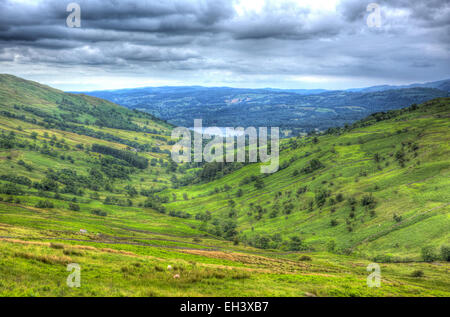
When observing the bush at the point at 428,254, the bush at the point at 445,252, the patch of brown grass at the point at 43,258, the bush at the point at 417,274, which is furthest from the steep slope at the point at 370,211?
the patch of brown grass at the point at 43,258

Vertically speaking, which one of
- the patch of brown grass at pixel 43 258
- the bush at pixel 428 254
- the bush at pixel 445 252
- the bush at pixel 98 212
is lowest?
the bush at pixel 98 212

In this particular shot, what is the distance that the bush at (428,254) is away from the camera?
89.7m

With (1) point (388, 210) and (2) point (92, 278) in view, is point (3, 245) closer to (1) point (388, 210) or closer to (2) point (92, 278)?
(2) point (92, 278)

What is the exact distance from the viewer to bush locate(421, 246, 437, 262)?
89.7 meters

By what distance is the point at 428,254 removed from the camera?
90.9 meters

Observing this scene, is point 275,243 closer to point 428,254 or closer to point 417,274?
point 428,254

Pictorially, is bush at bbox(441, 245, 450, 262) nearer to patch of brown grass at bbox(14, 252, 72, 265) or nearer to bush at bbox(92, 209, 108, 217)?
patch of brown grass at bbox(14, 252, 72, 265)

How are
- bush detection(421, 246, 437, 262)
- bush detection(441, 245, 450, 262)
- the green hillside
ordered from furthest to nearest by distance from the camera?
bush detection(421, 246, 437, 262)
bush detection(441, 245, 450, 262)
the green hillside

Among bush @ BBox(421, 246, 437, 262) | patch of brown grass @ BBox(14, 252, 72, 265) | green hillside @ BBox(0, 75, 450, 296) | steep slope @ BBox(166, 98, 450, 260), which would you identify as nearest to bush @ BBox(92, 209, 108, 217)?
green hillside @ BBox(0, 75, 450, 296)

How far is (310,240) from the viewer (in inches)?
5310

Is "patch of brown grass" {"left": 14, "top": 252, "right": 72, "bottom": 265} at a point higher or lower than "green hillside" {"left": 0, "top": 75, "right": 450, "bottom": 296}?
higher

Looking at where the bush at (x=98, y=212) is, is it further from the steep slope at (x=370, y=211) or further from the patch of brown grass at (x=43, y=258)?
the patch of brown grass at (x=43, y=258)

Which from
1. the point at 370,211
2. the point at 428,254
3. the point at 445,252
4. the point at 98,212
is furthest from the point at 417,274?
the point at 98,212
